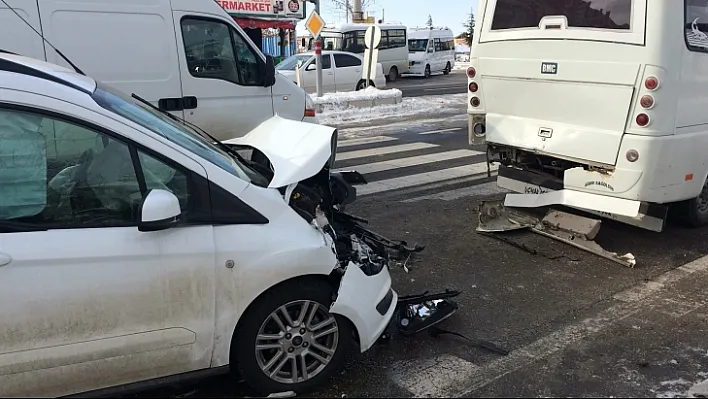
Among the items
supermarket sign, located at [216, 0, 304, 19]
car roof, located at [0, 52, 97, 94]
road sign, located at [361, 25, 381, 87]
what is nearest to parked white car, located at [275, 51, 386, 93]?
road sign, located at [361, 25, 381, 87]

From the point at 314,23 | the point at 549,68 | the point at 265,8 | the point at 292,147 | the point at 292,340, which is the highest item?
the point at 265,8

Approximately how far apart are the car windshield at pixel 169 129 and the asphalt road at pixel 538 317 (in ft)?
3.92

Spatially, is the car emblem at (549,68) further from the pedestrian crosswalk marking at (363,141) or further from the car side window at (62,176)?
the pedestrian crosswalk marking at (363,141)

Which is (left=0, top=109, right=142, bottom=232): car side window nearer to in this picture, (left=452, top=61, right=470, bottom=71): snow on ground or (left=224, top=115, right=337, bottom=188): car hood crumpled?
(left=224, top=115, right=337, bottom=188): car hood crumpled

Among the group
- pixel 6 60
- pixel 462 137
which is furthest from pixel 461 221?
pixel 462 137

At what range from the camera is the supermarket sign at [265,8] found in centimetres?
2566

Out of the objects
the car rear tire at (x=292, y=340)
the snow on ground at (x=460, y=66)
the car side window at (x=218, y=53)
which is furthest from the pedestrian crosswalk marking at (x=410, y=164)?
the snow on ground at (x=460, y=66)

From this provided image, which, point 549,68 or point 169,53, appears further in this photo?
point 169,53

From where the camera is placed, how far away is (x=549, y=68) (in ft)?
18.6

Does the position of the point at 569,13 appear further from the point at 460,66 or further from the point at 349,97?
the point at 460,66

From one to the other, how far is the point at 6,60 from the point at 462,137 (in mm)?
10439

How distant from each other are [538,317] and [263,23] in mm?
25332

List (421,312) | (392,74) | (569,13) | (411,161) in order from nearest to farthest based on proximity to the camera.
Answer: (421,312) → (569,13) → (411,161) → (392,74)


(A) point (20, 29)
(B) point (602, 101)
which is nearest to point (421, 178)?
(B) point (602, 101)
